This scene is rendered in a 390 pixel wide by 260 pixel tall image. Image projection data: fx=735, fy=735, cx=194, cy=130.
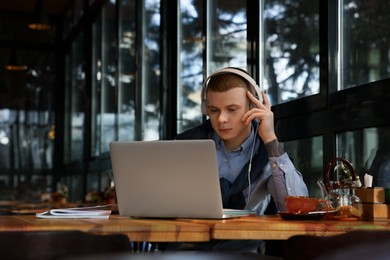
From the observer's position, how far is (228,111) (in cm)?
288

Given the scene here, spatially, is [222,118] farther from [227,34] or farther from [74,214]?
[227,34]

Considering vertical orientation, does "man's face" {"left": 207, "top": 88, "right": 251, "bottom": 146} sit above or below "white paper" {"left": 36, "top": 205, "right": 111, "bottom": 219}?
above

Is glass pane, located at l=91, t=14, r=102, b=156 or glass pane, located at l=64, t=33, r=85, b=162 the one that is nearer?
glass pane, located at l=91, t=14, r=102, b=156

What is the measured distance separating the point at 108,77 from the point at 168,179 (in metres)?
7.16

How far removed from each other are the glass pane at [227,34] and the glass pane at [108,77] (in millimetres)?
3407

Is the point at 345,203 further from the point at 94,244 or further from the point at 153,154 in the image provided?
the point at 94,244

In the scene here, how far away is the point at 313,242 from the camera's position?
1.73 metres

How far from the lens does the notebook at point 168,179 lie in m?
2.29

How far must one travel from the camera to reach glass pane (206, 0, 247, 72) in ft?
16.3

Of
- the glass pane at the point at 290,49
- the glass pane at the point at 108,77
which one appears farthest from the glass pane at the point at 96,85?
the glass pane at the point at 290,49

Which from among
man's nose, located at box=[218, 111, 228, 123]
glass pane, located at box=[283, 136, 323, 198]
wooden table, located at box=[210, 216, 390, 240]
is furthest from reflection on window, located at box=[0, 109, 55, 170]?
wooden table, located at box=[210, 216, 390, 240]

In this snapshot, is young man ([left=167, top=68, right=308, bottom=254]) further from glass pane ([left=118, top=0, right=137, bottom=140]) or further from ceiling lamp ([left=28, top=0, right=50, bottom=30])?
ceiling lamp ([left=28, top=0, right=50, bottom=30])

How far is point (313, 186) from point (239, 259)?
3.17 m

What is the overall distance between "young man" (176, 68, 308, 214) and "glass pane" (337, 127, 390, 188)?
49 cm
